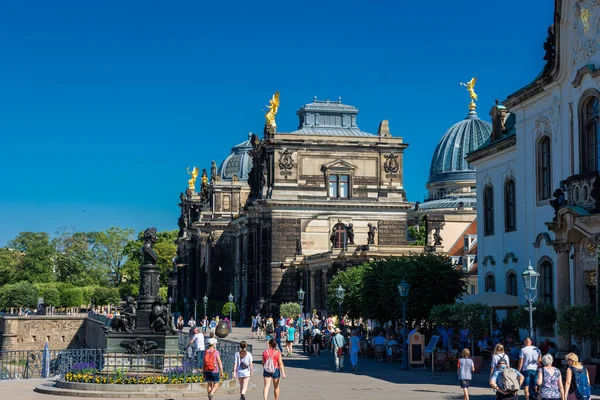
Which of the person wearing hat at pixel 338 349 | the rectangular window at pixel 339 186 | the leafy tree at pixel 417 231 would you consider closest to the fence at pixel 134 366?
the person wearing hat at pixel 338 349

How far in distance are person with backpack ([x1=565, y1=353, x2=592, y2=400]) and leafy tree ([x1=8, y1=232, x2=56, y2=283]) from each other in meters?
124

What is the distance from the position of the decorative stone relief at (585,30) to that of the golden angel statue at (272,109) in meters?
47.4

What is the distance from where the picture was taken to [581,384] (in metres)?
17.5

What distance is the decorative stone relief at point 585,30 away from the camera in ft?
98.9

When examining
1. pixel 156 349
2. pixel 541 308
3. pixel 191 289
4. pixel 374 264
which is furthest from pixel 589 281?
pixel 191 289

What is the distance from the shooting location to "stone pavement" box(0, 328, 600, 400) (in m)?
25.1

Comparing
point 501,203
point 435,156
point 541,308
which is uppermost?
point 435,156

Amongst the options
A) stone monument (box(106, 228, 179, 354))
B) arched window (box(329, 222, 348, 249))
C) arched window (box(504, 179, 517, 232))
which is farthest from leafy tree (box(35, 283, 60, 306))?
stone monument (box(106, 228, 179, 354))

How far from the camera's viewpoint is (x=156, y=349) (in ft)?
91.1

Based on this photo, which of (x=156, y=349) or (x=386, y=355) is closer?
(x=156, y=349)

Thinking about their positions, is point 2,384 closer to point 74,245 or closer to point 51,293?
point 51,293

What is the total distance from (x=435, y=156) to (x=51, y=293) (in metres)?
53.2

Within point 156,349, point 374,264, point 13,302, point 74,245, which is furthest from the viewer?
point 74,245

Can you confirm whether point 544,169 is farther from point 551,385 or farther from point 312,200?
point 312,200
